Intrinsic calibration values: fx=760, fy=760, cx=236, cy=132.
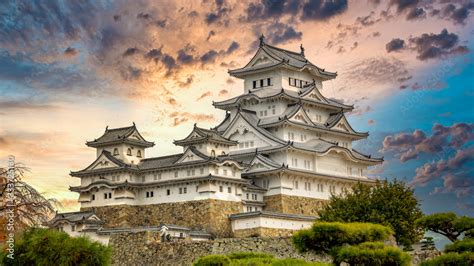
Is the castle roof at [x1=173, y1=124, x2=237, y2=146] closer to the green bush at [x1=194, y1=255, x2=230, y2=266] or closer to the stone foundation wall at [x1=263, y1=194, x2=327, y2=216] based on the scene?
the stone foundation wall at [x1=263, y1=194, x2=327, y2=216]

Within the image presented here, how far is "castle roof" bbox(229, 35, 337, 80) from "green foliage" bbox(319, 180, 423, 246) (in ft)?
68.1

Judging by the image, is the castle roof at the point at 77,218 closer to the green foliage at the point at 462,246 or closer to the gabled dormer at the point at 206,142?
Result: the gabled dormer at the point at 206,142

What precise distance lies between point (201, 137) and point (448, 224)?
24094 millimetres

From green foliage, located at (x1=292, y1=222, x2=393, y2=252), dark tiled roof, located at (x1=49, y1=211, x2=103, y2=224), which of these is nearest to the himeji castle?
dark tiled roof, located at (x1=49, y1=211, x2=103, y2=224)

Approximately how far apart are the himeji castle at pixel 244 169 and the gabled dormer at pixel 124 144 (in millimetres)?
101

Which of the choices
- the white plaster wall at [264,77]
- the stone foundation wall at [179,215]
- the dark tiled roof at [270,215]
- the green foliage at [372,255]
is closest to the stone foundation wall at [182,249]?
the stone foundation wall at [179,215]

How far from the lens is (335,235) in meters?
41.4

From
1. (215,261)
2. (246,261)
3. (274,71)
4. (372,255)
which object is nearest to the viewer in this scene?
(372,255)

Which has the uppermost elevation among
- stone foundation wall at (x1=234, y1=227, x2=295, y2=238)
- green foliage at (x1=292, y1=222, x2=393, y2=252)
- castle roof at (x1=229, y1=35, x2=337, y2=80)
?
castle roof at (x1=229, y1=35, x2=337, y2=80)

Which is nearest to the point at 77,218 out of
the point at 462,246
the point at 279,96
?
the point at 279,96

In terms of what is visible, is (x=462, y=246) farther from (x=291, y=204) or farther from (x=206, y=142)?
(x=206, y=142)

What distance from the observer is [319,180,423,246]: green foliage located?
57.4 metres

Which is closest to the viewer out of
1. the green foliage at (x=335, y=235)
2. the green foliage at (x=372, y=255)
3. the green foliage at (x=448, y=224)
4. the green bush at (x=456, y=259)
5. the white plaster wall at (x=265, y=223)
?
the green foliage at (x=372, y=255)

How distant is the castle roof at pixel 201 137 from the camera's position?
64.8m
